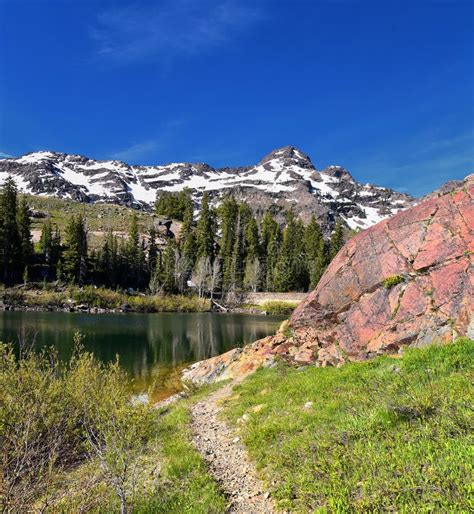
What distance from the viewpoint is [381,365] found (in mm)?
11562

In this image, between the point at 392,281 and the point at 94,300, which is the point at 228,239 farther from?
the point at 392,281

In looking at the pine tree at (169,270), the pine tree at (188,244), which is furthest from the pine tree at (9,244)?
the pine tree at (188,244)

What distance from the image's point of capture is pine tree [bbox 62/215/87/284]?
7651cm

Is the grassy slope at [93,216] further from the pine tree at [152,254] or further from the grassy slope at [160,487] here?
the grassy slope at [160,487]

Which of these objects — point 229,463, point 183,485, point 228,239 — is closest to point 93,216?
point 228,239

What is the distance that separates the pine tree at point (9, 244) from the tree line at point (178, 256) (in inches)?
6.5

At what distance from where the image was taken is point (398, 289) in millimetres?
14242

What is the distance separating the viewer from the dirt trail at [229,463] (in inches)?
259

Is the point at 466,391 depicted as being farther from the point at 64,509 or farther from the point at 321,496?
the point at 64,509

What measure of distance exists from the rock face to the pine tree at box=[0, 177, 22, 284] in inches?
2735

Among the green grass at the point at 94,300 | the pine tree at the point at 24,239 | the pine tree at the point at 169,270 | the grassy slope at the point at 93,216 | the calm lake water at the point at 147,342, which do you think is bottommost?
the calm lake water at the point at 147,342

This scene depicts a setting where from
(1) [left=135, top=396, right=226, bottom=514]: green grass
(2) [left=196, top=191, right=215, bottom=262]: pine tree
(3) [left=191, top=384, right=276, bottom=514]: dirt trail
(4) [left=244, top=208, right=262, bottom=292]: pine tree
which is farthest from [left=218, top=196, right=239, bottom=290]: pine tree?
(1) [left=135, top=396, right=226, bottom=514]: green grass

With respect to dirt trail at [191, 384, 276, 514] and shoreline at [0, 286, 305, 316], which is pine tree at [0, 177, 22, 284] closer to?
shoreline at [0, 286, 305, 316]

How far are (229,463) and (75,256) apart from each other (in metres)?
76.7
